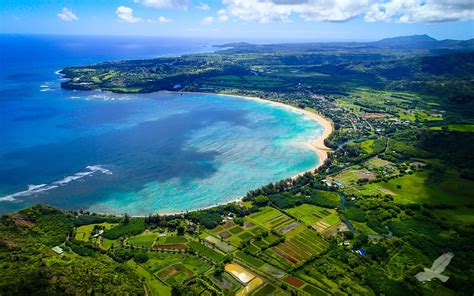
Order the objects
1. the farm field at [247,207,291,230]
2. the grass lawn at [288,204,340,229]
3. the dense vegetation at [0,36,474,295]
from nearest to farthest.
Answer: the dense vegetation at [0,36,474,295] < the farm field at [247,207,291,230] < the grass lawn at [288,204,340,229]

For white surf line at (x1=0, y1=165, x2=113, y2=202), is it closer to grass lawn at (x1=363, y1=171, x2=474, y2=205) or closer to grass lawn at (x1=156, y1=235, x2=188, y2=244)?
grass lawn at (x1=156, y1=235, x2=188, y2=244)

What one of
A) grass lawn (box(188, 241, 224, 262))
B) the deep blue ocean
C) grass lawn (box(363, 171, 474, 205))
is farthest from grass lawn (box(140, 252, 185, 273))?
grass lawn (box(363, 171, 474, 205))

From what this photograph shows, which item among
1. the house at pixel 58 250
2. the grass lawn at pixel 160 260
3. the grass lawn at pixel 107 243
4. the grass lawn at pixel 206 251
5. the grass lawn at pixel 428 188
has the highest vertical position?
the house at pixel 58 250

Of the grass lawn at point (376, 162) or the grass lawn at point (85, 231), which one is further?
the grass lawn at point (376, 162)

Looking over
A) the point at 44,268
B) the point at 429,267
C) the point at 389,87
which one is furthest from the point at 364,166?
the point at 389,87

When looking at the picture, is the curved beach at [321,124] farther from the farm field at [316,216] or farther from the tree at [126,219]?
the tree at [126,219]

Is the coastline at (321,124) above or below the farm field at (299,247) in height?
above

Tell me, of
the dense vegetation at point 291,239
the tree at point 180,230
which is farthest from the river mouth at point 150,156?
the tree at point 180,230
